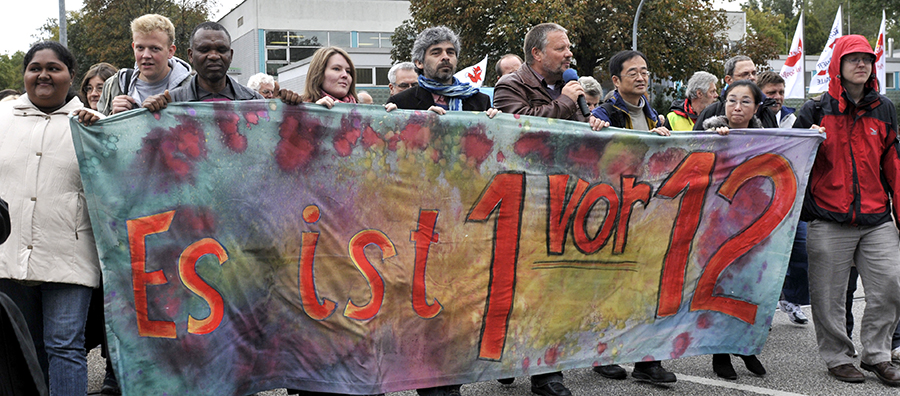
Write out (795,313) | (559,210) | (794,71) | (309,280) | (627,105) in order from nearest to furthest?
(309,280), (559,210), (627,105), (795,313), (794,71)

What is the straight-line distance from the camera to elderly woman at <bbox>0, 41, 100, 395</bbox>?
139 inches

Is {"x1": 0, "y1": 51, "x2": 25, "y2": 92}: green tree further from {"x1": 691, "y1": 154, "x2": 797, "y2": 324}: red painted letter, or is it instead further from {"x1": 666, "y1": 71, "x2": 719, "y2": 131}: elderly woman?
{"x1": 691, "y1": 154, "x2": 797, "y2": 324}: red painted letter

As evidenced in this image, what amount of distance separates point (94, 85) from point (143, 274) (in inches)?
116

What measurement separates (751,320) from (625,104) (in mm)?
1487

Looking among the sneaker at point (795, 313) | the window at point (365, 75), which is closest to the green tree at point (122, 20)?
the window at point (365, 75)

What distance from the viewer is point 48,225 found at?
11.7 feet

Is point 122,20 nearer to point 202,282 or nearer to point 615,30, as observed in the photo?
point 615,30

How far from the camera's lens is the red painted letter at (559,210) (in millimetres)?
4406

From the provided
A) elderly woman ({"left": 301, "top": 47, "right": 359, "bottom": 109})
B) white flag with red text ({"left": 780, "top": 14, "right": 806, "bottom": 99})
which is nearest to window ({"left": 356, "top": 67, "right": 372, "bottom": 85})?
white flag with red text ({"left": 780, "top": 14, "right": 806, "bottom": 99})

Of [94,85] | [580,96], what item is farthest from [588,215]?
[94,85]

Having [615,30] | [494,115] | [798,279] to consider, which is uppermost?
[615,30]

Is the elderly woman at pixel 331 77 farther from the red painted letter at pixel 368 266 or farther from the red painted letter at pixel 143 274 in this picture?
the red painted letter at pixel 143 274

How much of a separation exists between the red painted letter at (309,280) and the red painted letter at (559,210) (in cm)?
126

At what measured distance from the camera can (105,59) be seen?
4122cm
